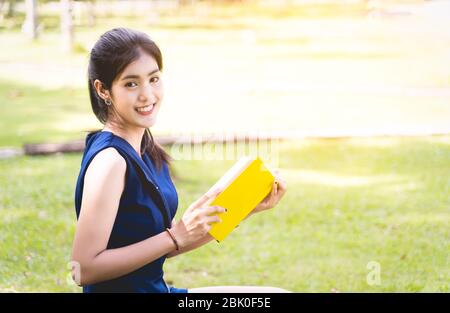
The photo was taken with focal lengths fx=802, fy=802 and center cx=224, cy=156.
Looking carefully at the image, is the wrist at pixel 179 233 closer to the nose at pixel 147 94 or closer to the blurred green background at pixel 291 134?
the nose at pixel 147 94

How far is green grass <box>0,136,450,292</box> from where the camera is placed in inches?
196

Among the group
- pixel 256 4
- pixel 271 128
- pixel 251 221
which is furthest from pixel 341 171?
pixel 256 4

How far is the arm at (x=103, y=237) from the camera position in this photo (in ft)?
7.66

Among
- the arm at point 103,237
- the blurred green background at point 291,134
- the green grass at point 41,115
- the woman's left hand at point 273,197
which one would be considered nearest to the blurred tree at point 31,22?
the blurred green background at point 291,134

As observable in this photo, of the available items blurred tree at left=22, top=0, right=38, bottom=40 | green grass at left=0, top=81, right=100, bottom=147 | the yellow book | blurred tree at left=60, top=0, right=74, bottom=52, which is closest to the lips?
the yellow book

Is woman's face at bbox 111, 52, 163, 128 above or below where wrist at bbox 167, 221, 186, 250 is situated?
above

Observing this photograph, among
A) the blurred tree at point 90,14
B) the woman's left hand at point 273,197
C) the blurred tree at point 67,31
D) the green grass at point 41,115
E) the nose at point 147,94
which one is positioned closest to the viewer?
the nose at point 147,94

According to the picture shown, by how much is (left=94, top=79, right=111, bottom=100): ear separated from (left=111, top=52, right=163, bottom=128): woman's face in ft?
0.11

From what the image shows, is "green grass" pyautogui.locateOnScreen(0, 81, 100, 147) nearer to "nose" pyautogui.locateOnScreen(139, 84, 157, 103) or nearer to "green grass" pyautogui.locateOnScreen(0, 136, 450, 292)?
"green grass" pyautogui.locateOnScreen(0, 136, 450, 292)

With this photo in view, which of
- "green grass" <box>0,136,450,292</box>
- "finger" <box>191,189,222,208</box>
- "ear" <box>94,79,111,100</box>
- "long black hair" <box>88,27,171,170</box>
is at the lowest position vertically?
"green grass" <box>0,136,450,292</box>

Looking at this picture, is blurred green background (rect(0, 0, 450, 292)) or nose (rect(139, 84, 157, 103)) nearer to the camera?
nose (rect(139, 84, 157, 103))

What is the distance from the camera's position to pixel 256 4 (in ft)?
93.8
